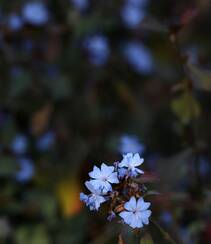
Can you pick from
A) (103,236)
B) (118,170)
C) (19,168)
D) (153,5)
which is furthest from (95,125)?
(118,170)

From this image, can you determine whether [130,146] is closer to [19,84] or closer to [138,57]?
[19,84]

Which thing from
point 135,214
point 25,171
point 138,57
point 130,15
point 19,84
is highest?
point 130,15

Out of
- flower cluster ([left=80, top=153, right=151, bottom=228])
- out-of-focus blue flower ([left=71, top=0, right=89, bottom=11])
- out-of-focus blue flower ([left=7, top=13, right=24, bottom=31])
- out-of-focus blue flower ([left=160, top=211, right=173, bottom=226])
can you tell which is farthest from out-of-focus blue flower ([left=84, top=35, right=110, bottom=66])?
flower cluster ([left=80, top=153, right=151, bottom=228])

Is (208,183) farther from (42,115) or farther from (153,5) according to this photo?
(153,5)

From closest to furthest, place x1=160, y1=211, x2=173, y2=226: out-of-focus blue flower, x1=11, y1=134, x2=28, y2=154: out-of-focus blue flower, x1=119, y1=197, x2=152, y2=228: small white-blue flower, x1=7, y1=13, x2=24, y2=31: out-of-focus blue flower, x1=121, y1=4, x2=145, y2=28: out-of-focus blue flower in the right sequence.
Result: x1=119, y1=197, x2=152, y2=228: small white-blue flower, x1=160, y1=211, x2=173, y2=226: out-of-focus blue flower, x1=11, y1=134, x2=28, y2=154: out-of-focus blue flower, x1=7, y1=13, x2=24, y2=31: out-of-focus blue flower, x1=121, y1=4, x2=145, y2=28: out-of-focus blue flower

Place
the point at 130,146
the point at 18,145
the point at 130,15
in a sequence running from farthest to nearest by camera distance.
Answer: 1. the point at 130,15
2. the point at 18,145
3. the point at 130,146

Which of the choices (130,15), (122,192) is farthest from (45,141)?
(122,192)

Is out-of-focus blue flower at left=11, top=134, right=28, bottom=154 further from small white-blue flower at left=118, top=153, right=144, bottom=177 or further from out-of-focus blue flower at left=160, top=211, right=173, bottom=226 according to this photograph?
small white-blue flower at left=118, top=153, right=144, bottom=177
